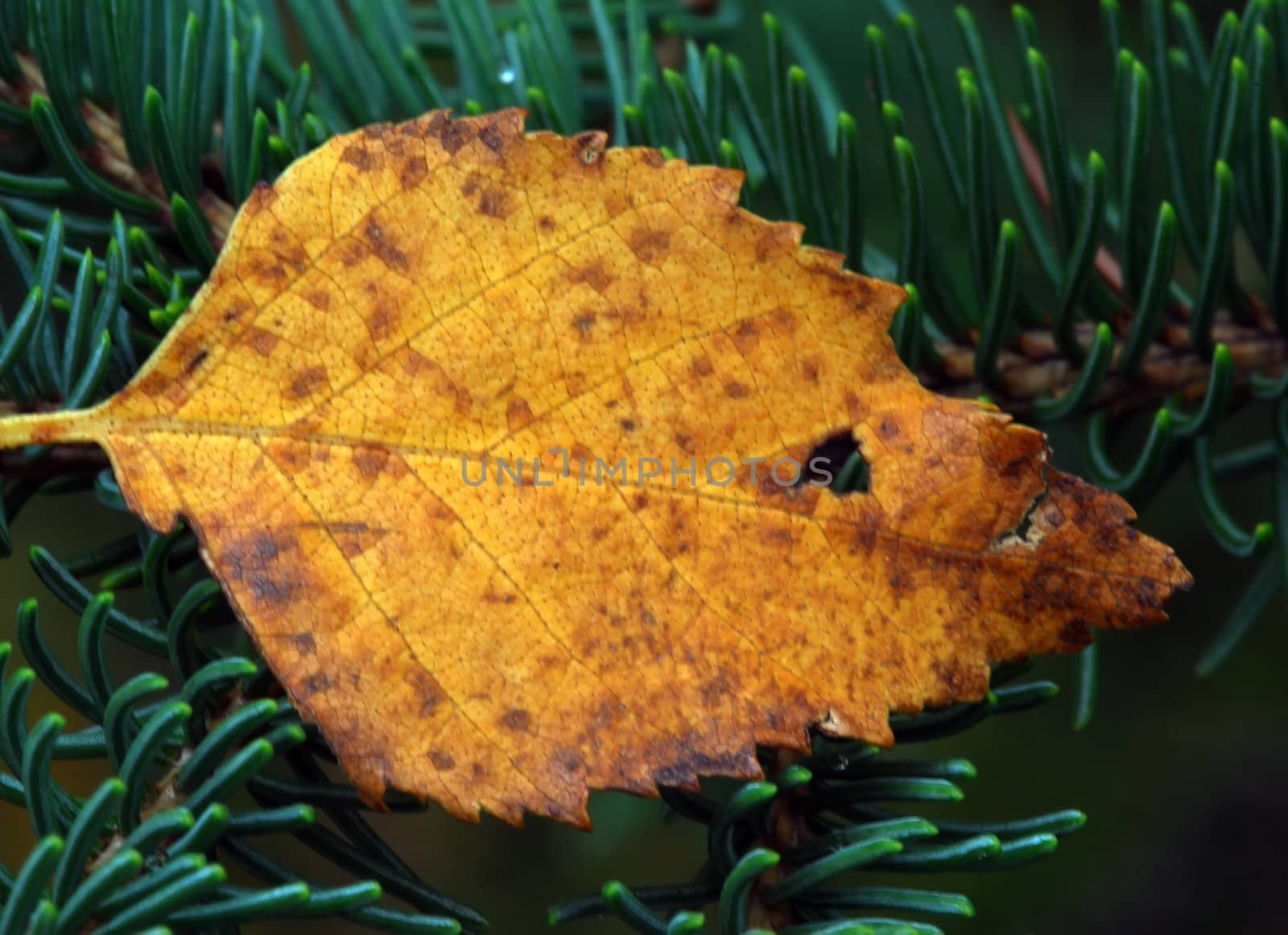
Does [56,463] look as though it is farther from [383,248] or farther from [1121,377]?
[1121,377]

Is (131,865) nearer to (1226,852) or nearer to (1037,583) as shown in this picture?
(1037,583)

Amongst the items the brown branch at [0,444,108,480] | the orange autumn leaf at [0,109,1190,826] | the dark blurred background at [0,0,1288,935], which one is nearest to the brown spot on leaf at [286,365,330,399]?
the orange autumn leaf at [0,109,1190,826]

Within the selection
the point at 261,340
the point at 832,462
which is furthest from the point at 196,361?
the point at 832,462

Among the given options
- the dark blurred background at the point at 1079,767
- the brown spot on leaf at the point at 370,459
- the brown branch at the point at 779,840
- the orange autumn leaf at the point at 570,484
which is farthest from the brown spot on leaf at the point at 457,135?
the dark blurred background at the point at 1079,767

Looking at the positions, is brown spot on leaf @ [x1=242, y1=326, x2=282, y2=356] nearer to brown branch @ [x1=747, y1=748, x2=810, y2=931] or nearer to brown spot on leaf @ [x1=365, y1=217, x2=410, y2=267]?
brown spot on leaf @ [x1=365, y1=217, x2=410, y2=267]

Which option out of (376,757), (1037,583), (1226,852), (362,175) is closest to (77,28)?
(362,175)

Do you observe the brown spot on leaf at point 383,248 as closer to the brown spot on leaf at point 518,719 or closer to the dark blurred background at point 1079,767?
the brown spot on leaf at point 518,719

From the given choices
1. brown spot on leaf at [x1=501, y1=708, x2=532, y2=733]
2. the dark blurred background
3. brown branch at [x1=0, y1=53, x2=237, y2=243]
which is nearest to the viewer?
brown spot on leaf at [x1=501, y1=708, x2=532, y2=733]
